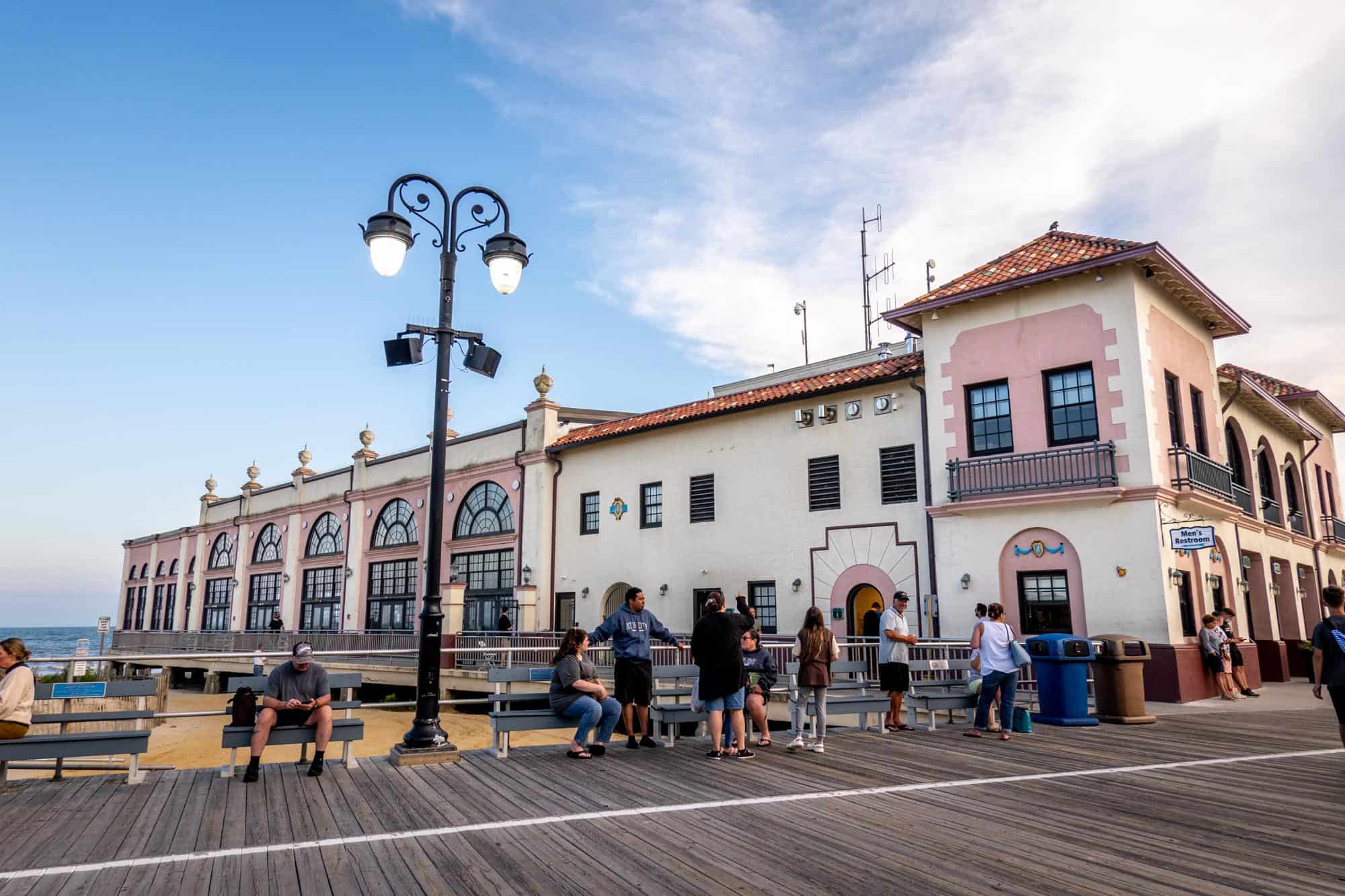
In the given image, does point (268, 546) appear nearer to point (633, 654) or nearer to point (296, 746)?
point (296, 746)

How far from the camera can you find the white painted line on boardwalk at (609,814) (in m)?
4.88

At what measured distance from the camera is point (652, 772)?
304 inches

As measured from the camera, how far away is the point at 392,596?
32.4m

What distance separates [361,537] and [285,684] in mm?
28408

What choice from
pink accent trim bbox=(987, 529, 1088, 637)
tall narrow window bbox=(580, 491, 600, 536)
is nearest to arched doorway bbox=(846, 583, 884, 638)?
pink accent trim bbox=(987, 529, 1088, 637)

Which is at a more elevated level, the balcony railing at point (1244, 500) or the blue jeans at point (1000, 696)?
the balcony railing at point (1244, 500)

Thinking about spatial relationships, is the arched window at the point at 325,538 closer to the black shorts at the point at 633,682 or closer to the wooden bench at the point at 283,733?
the wooden bench at the point at 283,733

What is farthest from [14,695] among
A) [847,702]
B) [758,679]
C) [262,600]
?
[262,600]

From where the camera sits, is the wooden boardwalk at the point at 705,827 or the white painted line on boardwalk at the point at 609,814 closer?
the wooden boardwalk at the point at 705,827

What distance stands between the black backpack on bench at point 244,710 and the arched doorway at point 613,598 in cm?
1748

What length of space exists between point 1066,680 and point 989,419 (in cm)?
736

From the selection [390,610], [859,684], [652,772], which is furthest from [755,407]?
[390,610]

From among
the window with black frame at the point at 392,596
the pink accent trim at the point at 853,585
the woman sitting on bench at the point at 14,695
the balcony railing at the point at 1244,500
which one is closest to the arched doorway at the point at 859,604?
the pink accent trim at the point at 853,585

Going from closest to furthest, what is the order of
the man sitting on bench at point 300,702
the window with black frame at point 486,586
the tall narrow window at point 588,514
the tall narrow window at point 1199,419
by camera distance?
the man sitting on bench at point 300,702 → the tall narrow window at point 1199,419 → the tall narrow window at point 588,514 → the window with black frame at point 486,586
